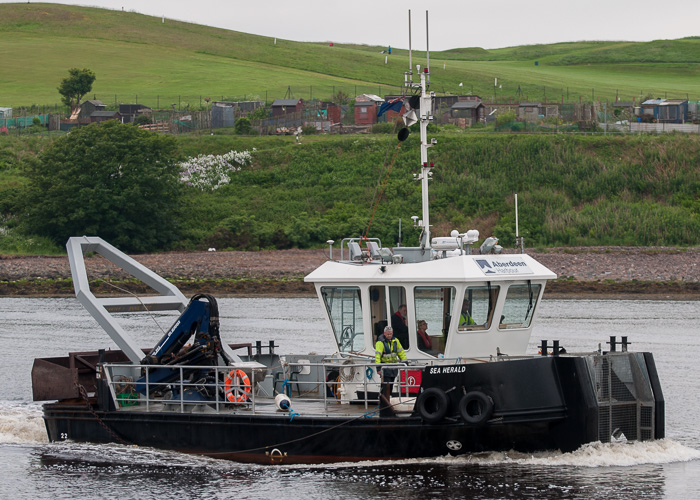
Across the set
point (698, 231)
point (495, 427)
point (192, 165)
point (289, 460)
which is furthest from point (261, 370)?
point (192, 165)

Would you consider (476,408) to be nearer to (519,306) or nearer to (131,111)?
(519,306)

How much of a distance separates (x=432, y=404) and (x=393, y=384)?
0.76 m

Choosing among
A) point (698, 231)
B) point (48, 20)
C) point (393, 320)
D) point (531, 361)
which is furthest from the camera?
point (48, 20)

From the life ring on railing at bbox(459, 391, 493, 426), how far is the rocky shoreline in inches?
1021

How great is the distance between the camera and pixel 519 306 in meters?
13.4

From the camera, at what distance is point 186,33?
359ft

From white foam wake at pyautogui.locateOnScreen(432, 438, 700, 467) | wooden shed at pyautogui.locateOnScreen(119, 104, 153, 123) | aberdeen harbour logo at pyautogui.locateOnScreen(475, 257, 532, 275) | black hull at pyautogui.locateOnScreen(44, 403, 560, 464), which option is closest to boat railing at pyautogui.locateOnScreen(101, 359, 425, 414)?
black hull at pyautogui.locateOnScreen(44, 403, 560, 464)

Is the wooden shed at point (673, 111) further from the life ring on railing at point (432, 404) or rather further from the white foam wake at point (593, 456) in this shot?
the life ring on railing at point (432, 404)

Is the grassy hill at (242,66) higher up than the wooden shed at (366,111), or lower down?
higher up

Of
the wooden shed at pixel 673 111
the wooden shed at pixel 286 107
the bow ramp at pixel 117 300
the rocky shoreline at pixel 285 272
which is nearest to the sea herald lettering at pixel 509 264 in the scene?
the bow ramp at pixel 117 300

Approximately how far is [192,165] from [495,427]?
45.2 m

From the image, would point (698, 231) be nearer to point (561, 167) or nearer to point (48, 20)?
point (561, 167)

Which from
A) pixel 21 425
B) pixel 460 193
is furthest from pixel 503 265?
pixel 460 193

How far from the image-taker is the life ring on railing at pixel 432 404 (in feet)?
39.0
